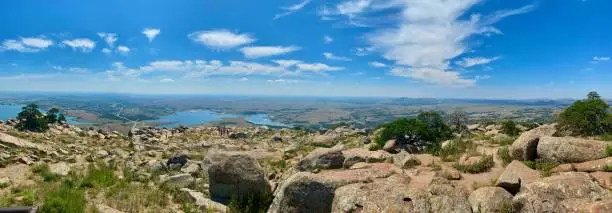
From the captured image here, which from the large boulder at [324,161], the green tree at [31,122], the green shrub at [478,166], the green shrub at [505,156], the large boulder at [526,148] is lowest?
the green tree at [31,122]

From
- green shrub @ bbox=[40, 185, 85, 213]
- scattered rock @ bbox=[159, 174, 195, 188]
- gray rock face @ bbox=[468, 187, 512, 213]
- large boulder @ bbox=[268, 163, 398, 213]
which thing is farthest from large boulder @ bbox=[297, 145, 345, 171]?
green shrub @ bbox=[40, 185, 85, 213]

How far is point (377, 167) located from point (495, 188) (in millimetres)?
4057

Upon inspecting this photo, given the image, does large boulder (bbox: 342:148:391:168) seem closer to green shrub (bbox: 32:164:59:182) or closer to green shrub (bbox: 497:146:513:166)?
green shrub (bbox: 497:146:513:166)

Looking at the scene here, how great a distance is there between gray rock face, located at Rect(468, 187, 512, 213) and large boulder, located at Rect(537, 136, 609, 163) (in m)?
5.18

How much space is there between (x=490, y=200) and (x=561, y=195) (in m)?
1.73

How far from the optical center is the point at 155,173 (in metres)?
21.0

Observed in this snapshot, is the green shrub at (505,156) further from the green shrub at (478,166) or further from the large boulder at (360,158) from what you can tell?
the large boulder at (360,158)

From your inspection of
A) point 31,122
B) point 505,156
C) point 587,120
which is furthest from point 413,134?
point 31,122

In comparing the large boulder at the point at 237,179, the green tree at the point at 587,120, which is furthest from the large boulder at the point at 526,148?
the large boulder at the point at 237,179

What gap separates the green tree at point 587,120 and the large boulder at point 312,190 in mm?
18901

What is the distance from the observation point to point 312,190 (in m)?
11.9

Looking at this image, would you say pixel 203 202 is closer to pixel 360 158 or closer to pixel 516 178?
pixel 360 158

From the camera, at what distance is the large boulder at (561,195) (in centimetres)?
930

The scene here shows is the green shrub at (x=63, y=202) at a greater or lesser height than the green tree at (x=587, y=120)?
lesser
